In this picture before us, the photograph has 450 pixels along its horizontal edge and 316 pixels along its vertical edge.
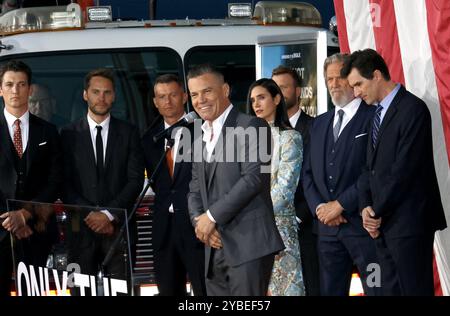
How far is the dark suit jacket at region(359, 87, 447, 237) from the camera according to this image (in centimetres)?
782

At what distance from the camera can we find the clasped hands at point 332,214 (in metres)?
8.42

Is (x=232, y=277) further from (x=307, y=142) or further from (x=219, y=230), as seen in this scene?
(x=307, y=142)

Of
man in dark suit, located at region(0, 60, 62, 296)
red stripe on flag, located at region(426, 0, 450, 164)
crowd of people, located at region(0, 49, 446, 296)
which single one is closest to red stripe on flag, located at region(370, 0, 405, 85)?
crowd of people, located at region(0, 49, 446, 296)

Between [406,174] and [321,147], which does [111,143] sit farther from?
[406,174]

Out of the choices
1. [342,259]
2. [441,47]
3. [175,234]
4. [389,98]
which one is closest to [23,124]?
[175,234]

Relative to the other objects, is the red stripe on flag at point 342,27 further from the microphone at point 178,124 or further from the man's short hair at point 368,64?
the man's short hair at point 368,64

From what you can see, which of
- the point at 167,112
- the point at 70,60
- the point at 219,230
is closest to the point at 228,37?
the point at 70,60

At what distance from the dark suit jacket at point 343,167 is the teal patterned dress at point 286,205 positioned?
0.11 meters

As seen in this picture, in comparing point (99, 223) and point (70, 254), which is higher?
point (99, 223)

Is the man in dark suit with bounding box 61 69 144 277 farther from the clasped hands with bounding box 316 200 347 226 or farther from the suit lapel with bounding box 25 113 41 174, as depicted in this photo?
the clasped hands with bounding box 316 200 347 226

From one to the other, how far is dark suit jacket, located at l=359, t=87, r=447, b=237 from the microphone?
1.32 m

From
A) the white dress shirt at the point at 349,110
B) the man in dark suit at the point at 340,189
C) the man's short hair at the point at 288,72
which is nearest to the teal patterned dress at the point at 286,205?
the man in dark suit at the point at 340,189

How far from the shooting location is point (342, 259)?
8539 millimetres

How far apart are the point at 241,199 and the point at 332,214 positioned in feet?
3.40
